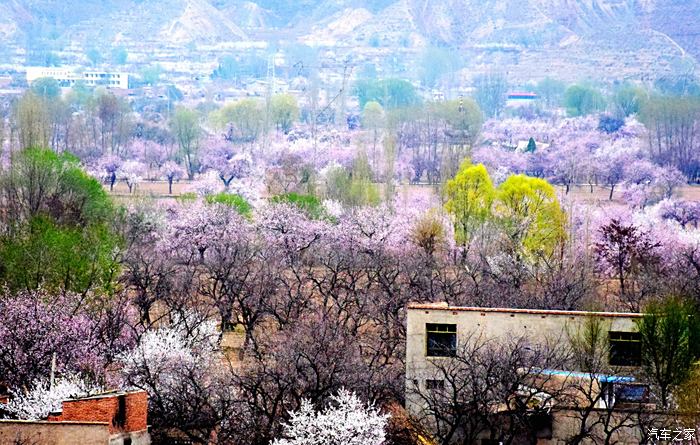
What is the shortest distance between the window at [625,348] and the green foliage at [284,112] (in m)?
98.9

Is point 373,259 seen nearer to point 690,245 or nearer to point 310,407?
point 690,245

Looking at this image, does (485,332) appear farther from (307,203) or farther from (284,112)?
(284,112)

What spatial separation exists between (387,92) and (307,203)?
95303 mm

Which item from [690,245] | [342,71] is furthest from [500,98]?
[690,245]

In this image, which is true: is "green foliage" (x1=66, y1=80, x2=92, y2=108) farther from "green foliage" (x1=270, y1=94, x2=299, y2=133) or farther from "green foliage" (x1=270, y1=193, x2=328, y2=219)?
"green foliage" (x1=270, y1=193, x2=328, y2=219)

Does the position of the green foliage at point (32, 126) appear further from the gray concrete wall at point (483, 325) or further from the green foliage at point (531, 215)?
the gray concrete wall at point (483, 325)

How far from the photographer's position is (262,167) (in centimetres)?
9900

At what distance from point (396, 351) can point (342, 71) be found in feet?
508

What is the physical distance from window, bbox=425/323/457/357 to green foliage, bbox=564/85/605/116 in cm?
12073

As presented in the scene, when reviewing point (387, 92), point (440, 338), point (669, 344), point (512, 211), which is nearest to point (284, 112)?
point (387, 92)

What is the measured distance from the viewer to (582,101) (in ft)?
519

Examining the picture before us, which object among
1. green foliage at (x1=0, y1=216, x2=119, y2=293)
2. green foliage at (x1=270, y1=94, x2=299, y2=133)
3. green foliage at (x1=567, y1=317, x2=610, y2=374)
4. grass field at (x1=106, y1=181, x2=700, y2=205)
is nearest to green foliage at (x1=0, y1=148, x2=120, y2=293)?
green foliage at (x1=0, y1=216, x2=119, y2=293)

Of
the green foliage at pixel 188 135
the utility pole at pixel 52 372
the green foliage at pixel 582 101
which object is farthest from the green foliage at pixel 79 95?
the utility pole at pixel 52 372

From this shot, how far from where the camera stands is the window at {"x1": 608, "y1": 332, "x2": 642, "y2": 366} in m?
33.1
